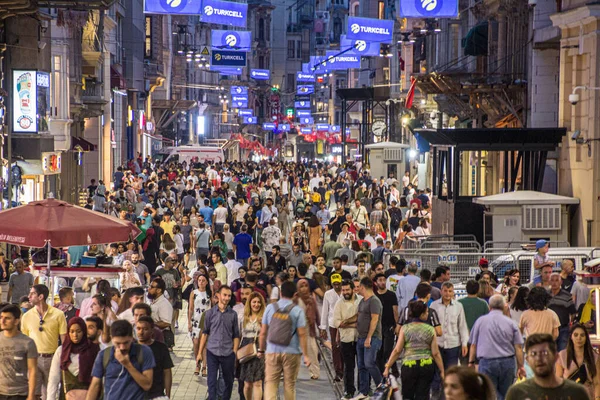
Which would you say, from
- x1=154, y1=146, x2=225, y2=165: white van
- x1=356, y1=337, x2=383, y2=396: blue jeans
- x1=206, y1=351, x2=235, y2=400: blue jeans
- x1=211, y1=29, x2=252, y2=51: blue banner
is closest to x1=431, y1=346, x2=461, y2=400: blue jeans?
x1=356, y1=337, x2=383, y2=396: blue jeans

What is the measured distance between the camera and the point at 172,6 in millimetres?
34406

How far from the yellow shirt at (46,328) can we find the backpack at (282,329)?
2.07 meters

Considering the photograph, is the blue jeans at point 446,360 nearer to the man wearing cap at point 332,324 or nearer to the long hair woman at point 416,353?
the long hair woman at point 416,353

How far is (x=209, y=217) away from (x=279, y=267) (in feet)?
26.9

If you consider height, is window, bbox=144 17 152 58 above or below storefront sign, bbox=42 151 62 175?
above

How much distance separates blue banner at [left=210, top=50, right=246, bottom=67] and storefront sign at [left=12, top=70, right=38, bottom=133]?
34.6m

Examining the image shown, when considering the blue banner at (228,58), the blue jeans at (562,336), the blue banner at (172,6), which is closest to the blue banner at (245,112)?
the blue banner at (228,58)

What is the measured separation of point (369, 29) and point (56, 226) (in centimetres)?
3518

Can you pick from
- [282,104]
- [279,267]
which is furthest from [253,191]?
[282,104]

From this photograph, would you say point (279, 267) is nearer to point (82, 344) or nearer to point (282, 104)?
point (82, 344)

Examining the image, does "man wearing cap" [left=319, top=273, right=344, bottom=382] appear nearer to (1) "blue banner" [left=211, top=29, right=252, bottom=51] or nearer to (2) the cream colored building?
(2) the cream colored building

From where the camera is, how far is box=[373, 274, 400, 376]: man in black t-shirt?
1432 cm

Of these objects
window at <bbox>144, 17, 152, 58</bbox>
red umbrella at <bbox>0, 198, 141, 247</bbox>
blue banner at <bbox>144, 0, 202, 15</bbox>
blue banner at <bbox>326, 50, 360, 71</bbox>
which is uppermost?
window at <bbox>144, 17, 152, 58</bbox>

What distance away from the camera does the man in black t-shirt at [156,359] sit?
31.2 ft
